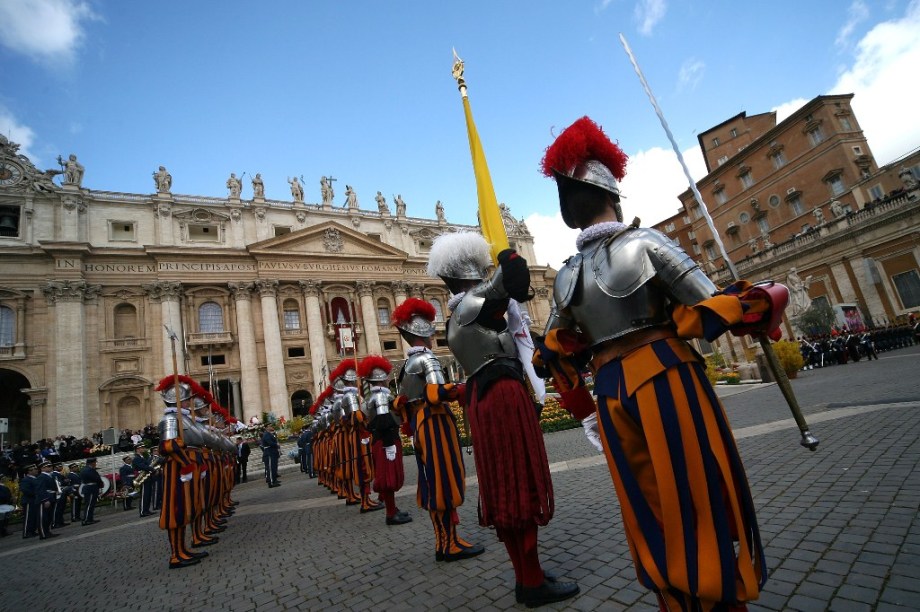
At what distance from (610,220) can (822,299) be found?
1219 inches

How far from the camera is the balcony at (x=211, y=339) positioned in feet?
95.4

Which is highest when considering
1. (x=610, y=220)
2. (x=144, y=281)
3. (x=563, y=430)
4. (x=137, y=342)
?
(x=144, y=281)

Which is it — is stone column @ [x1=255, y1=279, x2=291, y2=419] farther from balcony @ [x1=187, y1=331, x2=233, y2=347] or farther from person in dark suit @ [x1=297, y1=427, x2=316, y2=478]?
person in dark suit @ [x1=297, y1=427, x2=316, y2=478]

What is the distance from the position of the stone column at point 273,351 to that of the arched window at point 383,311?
886 cm

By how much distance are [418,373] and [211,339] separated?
30.4 meters

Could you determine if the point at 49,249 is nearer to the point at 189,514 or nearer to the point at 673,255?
the point at 189,514

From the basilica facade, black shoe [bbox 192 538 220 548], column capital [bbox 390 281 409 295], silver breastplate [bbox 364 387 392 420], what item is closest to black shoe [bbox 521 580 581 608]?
silver breastplate [bbox 364 387 392 420]

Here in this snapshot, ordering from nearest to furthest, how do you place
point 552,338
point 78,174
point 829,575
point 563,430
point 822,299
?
1. point 552,338
2. point 829,575
3. point 563,430
4. point 822,299
5. point 78,174

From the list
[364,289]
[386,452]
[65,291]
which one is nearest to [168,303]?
[65,291]

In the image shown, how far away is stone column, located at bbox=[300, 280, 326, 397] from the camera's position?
3209 centimetres

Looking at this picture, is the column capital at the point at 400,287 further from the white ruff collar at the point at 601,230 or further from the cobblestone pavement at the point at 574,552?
the white ruff collar at the point at 601,230

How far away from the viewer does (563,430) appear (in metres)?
15.4

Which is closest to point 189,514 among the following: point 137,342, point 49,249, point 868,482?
point 868,482

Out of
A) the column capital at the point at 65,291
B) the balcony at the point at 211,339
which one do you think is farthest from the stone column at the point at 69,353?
the balcony at the point at 211,339
